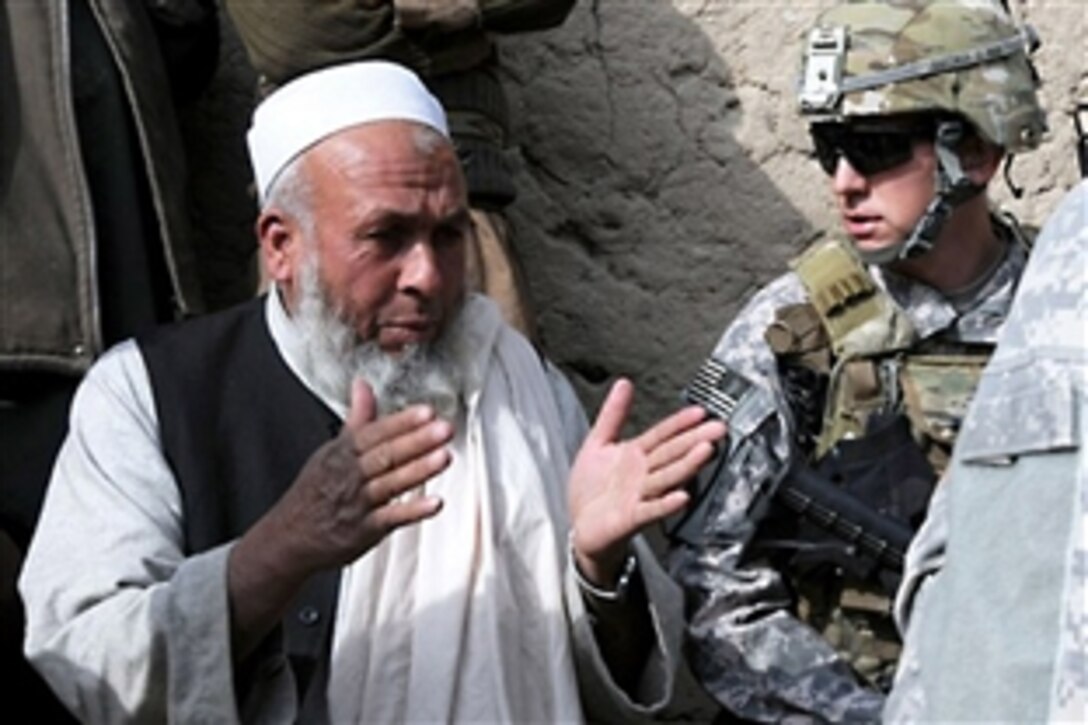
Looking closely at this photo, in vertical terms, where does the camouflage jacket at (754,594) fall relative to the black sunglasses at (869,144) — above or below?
below

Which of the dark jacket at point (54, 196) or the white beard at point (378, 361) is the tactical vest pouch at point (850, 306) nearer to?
the white beard at point (378, 361)

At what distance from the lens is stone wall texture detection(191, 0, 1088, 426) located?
17.6 ft

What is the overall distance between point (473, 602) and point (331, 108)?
771mm

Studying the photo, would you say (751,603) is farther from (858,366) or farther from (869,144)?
(869,144)

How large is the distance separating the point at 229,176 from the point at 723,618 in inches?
60.3

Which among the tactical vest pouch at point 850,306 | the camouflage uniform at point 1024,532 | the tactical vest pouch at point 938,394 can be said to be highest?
the camouflage uniform at point 1024,532

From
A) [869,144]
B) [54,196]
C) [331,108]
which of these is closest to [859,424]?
Answer: [869,144]

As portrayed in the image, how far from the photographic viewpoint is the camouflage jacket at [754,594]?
14.3ft

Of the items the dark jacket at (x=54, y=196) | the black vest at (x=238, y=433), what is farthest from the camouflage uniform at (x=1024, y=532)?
the dark jacket at (x=54, y=196)

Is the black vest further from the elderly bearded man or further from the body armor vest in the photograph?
the body armor vest

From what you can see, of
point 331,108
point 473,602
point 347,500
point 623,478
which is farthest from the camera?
point 331,108

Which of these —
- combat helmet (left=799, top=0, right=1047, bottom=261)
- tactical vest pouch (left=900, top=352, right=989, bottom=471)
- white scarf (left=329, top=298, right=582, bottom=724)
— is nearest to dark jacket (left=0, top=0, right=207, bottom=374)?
white scarf (left=329, top=298, right=582, bottom=724)

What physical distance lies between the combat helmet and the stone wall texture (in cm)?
67

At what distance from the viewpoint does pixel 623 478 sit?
3.83m
